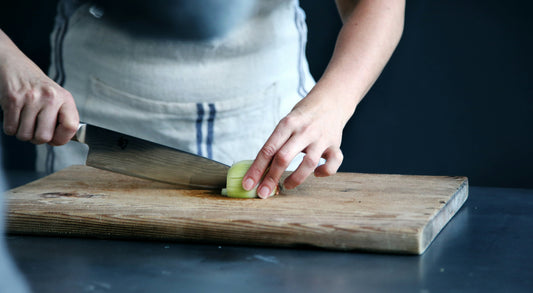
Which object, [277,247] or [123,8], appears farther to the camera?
[123,8]

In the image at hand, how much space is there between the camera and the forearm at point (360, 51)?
1107 millimetres

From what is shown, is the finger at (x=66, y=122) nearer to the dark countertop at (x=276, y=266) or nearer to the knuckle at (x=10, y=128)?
the knuckle at (x=10, y=128)

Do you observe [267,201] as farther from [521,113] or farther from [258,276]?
[521,113]

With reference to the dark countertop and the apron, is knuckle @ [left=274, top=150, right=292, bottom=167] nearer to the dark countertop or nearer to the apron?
the dark countertop

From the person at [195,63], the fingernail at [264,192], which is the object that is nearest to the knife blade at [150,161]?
the fingernail at [264,192]

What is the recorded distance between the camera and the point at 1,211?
3.02 ft

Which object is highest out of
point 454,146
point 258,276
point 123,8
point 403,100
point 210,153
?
point 123,8

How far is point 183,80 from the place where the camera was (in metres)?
1.27

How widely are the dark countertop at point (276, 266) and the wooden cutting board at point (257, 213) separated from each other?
0.6 inches

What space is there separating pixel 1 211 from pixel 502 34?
170 centimetres

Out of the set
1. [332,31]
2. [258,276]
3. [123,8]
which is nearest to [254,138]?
[123,8]

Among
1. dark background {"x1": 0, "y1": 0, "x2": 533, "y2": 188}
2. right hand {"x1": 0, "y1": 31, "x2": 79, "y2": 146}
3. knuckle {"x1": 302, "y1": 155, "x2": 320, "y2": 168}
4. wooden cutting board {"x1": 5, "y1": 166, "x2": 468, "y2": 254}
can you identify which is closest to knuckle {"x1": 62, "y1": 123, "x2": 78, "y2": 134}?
right hand {"x1": 0, "y1": 31, "x2": 79, "y2": 146}

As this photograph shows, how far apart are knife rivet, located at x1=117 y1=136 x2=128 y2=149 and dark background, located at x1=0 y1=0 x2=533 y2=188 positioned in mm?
1276

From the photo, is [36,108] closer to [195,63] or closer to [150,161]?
[150,161]
